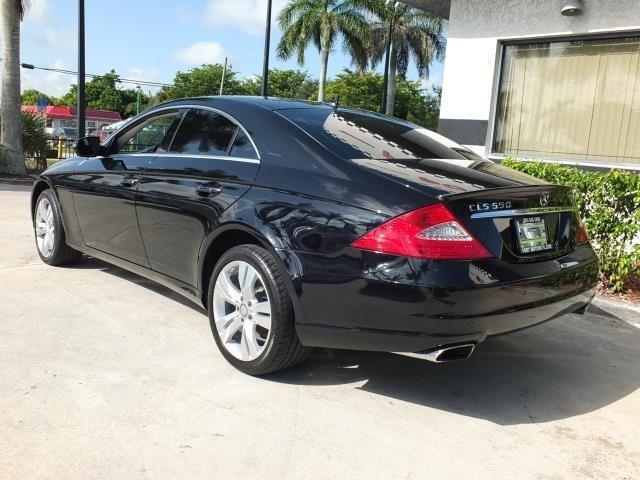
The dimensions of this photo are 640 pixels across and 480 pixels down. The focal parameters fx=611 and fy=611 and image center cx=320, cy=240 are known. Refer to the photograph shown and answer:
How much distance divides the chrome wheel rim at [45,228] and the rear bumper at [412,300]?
3387mm

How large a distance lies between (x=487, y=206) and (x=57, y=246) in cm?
402

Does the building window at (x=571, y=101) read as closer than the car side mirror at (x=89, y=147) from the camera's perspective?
No

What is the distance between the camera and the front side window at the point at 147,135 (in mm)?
4379

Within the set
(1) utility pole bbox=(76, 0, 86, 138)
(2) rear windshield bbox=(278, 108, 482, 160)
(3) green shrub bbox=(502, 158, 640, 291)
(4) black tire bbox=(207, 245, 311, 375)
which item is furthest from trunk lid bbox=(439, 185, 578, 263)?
(1) utility pole bbox=(76, 0, 86, 138)

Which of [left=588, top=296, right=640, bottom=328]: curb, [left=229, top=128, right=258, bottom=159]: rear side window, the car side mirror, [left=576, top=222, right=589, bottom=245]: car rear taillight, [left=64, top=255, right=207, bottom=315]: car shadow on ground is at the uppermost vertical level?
[left=229, top=128, right=258, bottom=159]: rear side window

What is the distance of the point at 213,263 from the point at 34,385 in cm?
118

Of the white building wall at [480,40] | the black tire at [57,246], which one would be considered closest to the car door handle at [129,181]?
the black tire at [57,246]

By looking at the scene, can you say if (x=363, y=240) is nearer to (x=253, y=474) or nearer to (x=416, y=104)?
(x=253, y=474)

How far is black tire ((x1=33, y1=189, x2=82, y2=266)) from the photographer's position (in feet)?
17.6

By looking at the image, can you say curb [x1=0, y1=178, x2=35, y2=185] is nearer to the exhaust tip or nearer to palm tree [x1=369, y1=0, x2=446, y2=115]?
the exhaust tip

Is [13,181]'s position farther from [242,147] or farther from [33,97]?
[33,97]

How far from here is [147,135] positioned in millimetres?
4566

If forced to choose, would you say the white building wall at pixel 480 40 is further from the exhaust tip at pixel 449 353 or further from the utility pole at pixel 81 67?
the utility pole at pixel 81 67

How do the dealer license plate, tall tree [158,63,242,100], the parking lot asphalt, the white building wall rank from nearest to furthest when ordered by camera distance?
the parking lot asphalt, the dealer license plate, the white building wall, tall tree [158,63,242,100]
